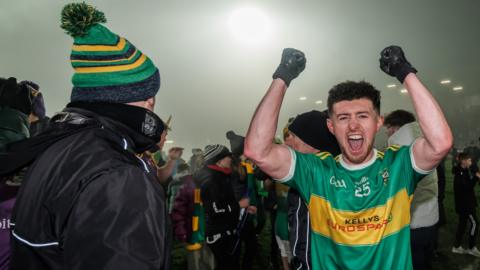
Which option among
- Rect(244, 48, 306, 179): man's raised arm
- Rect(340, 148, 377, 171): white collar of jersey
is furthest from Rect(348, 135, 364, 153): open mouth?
Rect(244, 48, 306, 179): man's raised arm

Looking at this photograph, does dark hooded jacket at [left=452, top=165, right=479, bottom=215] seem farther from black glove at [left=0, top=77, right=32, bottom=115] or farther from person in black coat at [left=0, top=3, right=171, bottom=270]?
black glove at [left=0, top=77, right=32, bottom=115]

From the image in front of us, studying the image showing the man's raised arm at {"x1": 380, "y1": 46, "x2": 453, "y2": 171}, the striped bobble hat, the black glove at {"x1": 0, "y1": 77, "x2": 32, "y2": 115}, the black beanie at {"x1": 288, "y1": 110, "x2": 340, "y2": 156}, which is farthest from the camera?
the black beanie at {"x1": 288, "y1": 110, "x2": 340, "y2": 156}

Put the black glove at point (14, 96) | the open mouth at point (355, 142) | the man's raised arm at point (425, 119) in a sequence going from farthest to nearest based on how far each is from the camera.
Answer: the open mouth at point (355, 142) < the black glove at point (14, 96) < the man's raised arm at point (425, 119)

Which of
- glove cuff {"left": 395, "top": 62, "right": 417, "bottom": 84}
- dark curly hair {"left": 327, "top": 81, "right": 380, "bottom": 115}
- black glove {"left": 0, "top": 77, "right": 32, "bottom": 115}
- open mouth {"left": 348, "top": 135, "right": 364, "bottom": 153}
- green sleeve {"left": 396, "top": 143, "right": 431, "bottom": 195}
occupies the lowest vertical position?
green sleeve {"left": 396, "top": 143, "right": 431, "bottom": 195}

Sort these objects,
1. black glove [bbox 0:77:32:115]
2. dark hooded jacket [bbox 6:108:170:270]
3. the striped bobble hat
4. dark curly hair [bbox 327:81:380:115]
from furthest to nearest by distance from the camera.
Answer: dark curly hair [bbox 327:81:380:115], black glove [bbox 0:77:32:115], the striped bobble hat, dark hooded jacket [bbox 6:108:170:270]

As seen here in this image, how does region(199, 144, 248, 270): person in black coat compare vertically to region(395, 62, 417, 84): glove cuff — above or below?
below

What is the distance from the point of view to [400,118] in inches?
193

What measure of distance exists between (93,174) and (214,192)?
172 inches

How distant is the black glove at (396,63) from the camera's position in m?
2.59

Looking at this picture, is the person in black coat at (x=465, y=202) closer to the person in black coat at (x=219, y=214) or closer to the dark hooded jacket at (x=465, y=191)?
the dark hooded jacket at (x=465, y=191)

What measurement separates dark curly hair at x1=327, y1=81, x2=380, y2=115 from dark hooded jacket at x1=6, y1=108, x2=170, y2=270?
222 cm

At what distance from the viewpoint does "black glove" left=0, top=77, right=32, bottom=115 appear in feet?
8.39

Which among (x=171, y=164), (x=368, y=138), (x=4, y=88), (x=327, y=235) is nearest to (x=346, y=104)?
(x=368, y=138)

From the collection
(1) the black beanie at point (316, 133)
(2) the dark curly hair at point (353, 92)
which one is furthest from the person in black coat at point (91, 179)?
(1) the black beanie at point (316, 133)
